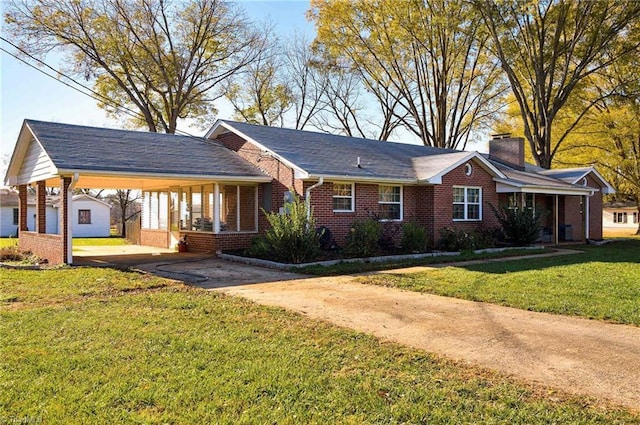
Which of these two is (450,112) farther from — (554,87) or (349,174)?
(349,174)

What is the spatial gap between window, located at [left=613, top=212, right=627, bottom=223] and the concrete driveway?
52.8 m

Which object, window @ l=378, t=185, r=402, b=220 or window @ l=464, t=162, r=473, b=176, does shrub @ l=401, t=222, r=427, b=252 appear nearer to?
window @ l=378, t=185, r=402, b=220

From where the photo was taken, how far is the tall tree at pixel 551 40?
26656 millimetres

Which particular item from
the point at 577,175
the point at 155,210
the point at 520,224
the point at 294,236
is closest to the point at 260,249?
the point at 294,236

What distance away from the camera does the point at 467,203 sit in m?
18.7

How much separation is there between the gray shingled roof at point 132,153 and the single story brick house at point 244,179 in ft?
0.11

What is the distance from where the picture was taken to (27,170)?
54.0 feet

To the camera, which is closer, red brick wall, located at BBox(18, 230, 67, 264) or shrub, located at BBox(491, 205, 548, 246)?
red brick wall, located at BBox(18, 230, 67, 264)

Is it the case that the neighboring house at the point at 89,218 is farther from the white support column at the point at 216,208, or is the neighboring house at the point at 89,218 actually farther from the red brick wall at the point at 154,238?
the white support column at the point at 216,208

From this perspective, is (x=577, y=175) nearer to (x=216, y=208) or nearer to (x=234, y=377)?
(x=216, y=208)

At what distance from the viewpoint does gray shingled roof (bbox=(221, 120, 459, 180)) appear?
15.8 metres

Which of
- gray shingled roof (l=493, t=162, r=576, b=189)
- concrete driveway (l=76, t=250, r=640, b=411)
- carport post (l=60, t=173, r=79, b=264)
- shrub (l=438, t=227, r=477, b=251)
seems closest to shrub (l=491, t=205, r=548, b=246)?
gray shingled roof (l=493, t=162, r=576, b=189)

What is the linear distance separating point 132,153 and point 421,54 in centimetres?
2250

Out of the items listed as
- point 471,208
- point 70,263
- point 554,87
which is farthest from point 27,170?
point 554,87
